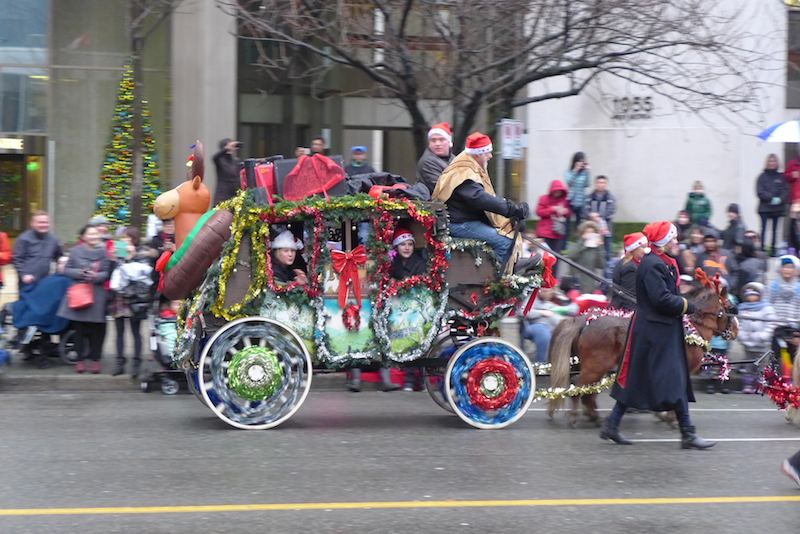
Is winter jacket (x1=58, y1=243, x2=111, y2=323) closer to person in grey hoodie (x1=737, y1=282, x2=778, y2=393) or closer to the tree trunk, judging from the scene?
the tree trunk

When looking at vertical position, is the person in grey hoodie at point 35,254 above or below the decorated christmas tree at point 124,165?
below

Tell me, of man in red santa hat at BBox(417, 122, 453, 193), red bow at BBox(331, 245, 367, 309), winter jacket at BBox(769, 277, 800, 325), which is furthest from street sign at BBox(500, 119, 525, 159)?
red bow at BBox(331, 245, 367, 309)

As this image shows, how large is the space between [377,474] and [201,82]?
14.0 meters

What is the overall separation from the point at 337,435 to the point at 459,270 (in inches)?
69.5

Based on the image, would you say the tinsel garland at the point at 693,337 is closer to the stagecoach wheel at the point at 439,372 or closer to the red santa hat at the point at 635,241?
the red santa hat at the point at 635,241

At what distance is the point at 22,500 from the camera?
300 inches

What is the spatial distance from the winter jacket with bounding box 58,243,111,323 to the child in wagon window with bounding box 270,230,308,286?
357cm

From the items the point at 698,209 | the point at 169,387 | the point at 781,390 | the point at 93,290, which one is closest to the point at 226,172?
the point at 93,290

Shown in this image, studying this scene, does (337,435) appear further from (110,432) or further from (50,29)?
(50,29)

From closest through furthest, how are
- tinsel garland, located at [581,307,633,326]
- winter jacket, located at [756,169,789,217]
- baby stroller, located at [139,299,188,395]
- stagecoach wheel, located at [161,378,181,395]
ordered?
tinsel garland, located at [581,307,633,326] → baby stroller, located at [139,299,188,395] → stagecoach wheel, located at [161,378,181,395] → winter jacket, located at [756,169,789,217]

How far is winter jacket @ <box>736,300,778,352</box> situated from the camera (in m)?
13.1

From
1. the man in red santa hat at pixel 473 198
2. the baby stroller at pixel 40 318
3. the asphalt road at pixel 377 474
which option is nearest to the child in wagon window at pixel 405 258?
the man in red santa hat at pixel 473 198

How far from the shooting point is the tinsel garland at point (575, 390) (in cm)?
1049

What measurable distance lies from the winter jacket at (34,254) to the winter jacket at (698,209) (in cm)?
1004
